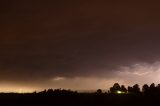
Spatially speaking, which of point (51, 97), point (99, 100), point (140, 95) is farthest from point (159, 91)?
point (51, 97)

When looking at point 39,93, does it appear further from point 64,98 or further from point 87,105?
point 87,105

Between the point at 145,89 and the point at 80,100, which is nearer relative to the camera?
the point at 80,100

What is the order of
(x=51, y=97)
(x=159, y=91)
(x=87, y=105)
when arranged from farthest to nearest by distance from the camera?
(x=159, y=91), (x=51, y=97), (x=87, y=105)

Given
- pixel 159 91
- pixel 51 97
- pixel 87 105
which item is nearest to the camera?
pixel 87 105

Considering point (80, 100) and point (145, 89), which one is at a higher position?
point (145, 89)

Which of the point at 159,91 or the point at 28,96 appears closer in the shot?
the point at 28,96

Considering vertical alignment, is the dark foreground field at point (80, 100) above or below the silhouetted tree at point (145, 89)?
below

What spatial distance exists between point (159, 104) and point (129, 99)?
5.02 metres

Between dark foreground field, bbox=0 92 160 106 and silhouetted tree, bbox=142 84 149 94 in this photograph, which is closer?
dark foreground field, bbox=0 92 160 106

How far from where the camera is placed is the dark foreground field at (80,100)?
223 feet

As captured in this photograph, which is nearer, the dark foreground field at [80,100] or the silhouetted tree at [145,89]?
the dark foreground field at [80,100]

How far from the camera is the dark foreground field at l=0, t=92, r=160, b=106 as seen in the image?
67.9 meters

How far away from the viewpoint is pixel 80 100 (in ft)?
226

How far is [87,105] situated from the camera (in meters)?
67.0
